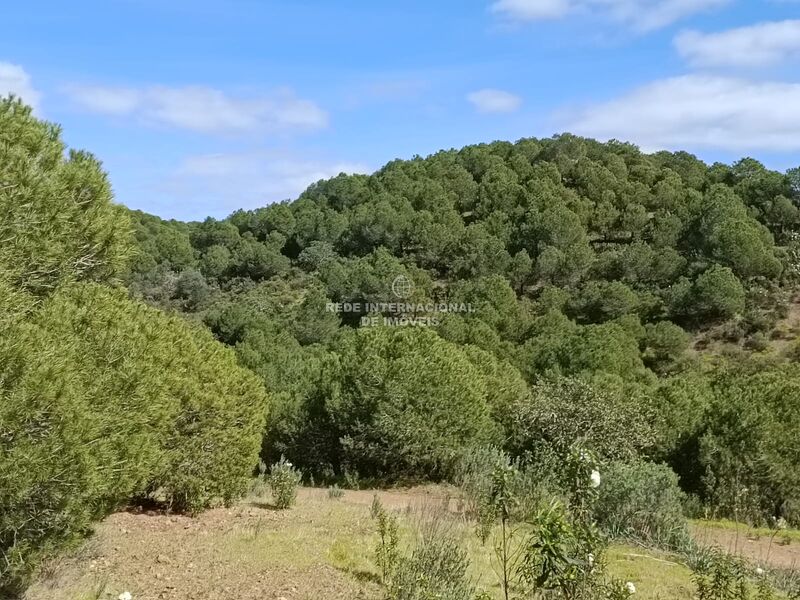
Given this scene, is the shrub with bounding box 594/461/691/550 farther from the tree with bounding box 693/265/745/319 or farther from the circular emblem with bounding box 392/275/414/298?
the tree with bounding box 693/265/745/319

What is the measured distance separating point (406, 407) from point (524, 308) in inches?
1047

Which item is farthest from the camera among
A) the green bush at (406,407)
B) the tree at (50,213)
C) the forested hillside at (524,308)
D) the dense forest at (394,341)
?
the forested hillside at (524,308)

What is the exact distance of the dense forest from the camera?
6258 millimetres

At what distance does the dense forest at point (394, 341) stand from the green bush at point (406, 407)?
0.06 metres

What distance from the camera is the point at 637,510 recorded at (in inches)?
401

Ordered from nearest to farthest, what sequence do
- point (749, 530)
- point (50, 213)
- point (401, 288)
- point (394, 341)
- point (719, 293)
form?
point (50, 213) → point (749, 530) → point (394, 341) → point (719, 293) → point (401, 288)

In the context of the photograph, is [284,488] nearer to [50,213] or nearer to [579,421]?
[50,213]

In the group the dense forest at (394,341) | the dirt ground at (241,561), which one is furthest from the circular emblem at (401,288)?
the dirt ground at (241,561)

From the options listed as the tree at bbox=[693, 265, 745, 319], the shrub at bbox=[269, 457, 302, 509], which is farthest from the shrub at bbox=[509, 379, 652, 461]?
the tree at bbox=[693, 265, 745, 319]

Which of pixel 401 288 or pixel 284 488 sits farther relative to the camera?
pixel 401 288

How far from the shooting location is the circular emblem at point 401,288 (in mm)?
41906

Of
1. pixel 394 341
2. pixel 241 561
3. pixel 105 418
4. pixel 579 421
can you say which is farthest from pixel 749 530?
pixel 105 418

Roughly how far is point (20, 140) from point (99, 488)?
4451mm

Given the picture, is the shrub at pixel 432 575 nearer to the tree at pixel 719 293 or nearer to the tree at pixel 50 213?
the tree at pixel 50 213
